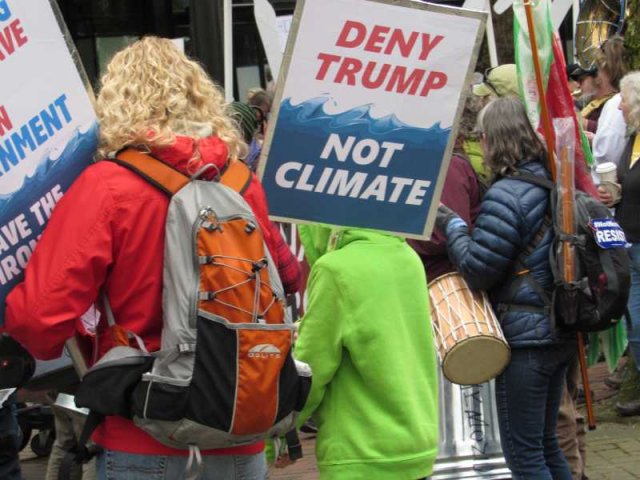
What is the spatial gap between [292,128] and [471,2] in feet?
12.6

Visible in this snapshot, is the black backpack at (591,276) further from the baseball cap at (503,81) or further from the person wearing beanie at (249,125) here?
the person wearing beanie at (249,125)

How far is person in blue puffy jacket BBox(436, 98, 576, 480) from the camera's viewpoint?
479 centimetres

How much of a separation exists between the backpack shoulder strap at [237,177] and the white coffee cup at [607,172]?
402 centimetres

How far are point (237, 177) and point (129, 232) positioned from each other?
1.26 ft

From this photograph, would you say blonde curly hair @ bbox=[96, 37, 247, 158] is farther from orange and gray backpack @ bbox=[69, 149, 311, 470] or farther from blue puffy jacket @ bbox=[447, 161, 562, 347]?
blue puffy jacket @ bbox=[447, 161, 562, 347]

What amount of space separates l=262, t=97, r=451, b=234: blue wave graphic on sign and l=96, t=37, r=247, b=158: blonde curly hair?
1.21ft

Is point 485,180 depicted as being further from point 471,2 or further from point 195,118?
point 195,118

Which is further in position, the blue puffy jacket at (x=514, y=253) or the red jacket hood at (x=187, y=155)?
the blue puffy jacket at (x=514, y=253)

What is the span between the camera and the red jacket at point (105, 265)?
3.09 meters

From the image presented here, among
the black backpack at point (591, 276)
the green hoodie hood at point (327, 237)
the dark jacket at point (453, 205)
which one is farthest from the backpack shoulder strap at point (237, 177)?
the dark jacket at point (453, 205)

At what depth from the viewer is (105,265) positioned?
3.12 m

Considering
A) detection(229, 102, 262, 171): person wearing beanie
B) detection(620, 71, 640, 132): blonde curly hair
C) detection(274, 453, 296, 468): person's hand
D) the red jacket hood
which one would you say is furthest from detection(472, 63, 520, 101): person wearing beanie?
the red jacket hood

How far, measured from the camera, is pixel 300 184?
151 inches

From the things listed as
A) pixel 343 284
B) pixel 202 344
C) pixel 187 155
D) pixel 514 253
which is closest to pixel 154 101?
pixel 187 155
